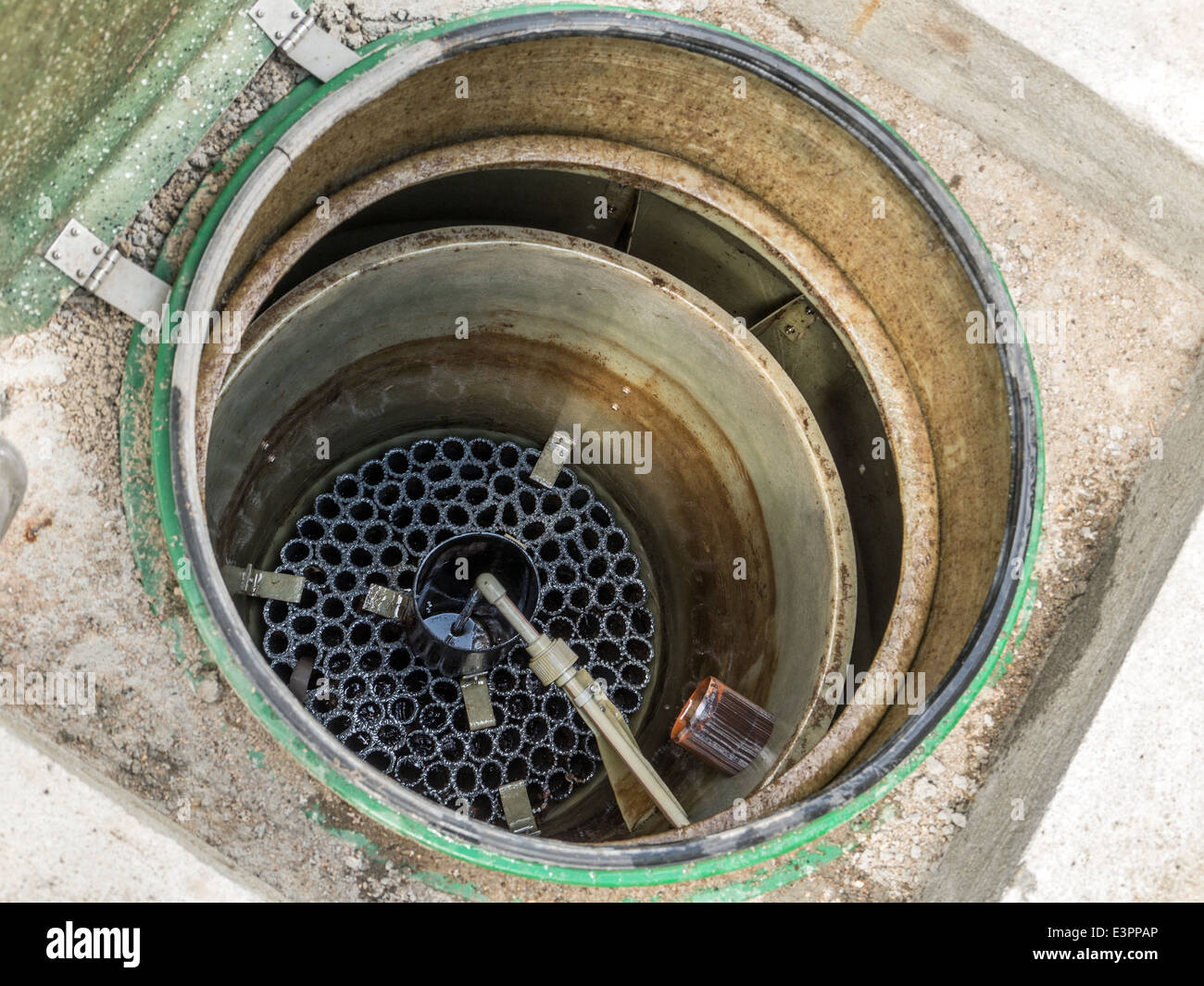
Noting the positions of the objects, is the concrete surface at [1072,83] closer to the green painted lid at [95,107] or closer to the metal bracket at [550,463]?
the green painted lid at [95,107]

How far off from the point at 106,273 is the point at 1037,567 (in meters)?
2.52

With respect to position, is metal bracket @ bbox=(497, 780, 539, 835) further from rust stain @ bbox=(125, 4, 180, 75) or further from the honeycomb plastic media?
rust stain @ bbox=(125, 4, 180, 75)

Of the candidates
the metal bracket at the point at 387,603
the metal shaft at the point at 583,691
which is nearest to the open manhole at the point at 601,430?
the metal bracket at the point at 387,603

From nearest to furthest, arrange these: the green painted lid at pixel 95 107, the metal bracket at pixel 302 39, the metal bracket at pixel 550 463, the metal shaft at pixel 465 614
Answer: the green painted lid at pixel 95 107
the metal bracket at pixel 302 39
the metal shaft at pixel 465 614
the metal bracket at pixel 550 463

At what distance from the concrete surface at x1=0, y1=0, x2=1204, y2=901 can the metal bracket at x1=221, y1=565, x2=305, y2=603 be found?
1273 mm

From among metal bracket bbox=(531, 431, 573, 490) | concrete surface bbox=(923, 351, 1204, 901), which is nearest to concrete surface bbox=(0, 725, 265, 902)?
concrete surface bbox=(923, 351, 1204, 901)

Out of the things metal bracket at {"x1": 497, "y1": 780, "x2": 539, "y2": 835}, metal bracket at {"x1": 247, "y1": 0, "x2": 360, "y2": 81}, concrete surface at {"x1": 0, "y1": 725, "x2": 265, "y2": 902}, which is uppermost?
metal bracket at {"x1": 247, "y1": 0, "x2": 360, "y2": 81}

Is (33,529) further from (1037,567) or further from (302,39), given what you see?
(1037,567)

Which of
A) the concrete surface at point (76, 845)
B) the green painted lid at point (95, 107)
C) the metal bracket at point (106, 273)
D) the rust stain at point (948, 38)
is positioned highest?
the rust stain at point (948, 38)

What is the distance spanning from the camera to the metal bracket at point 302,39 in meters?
2.32

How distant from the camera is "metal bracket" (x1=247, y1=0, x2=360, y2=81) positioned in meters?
2.32

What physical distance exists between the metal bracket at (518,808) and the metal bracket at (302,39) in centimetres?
239

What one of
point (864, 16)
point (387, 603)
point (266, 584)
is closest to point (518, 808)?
point (387, 603)
